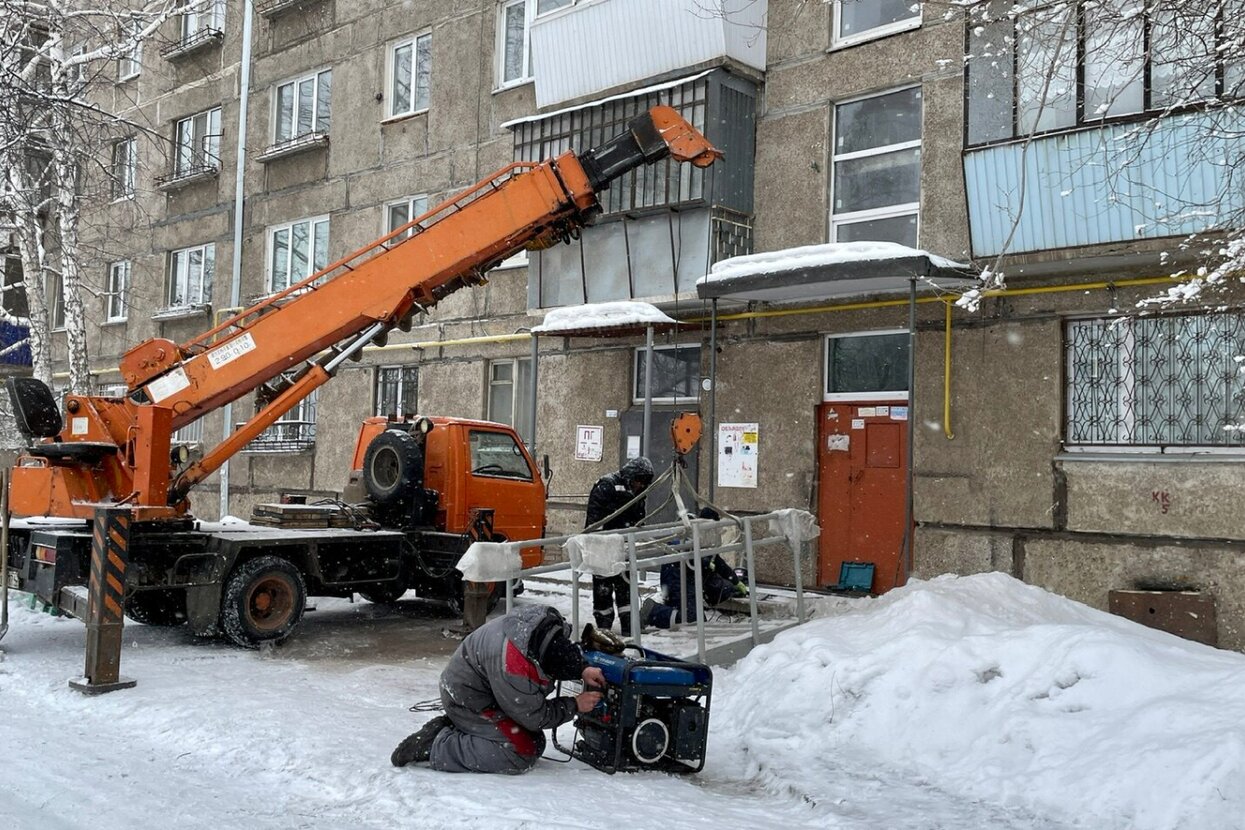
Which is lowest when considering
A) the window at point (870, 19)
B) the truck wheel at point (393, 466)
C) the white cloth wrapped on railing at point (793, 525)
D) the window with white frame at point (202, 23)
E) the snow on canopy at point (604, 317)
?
the white cloth wrapped on railing at point (793, 525)

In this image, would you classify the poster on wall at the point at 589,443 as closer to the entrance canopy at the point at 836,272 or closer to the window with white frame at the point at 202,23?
the entrance canopy at the point at 836,272

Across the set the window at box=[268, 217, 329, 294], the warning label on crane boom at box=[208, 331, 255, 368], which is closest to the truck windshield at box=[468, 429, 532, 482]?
the warning label on crane boom at box=[208, 331, 255, 368]

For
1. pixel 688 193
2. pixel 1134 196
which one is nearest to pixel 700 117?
pixel 688 193

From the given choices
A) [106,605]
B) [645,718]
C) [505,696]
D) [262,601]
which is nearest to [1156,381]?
[645,718]

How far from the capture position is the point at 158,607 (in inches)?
402

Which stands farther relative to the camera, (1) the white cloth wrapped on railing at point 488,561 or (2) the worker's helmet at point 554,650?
(1) the white cloth wrapped on railing at point 488,561

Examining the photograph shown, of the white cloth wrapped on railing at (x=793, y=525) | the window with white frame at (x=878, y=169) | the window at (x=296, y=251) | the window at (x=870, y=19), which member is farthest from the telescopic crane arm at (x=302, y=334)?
the window at (x=296, y=251)

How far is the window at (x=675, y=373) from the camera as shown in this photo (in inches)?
573

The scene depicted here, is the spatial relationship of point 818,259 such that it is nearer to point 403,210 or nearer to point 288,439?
point 403,210

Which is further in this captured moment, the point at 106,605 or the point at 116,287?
the point at 116,287

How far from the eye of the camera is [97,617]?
779cm

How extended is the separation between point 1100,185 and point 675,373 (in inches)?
248

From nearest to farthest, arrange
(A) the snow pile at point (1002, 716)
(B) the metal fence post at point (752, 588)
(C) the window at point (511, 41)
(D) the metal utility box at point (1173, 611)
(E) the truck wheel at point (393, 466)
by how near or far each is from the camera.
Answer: (A) the snow pile at point (1002, 716)
(B) the metal fence post at point (752, 588)
(D) the metal utility box at point (1173, 611)
(E) the truck wheel at point (393, 466)
(C) the window at point (511, 41)

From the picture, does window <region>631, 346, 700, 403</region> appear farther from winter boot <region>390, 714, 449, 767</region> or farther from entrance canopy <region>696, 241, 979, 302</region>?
winter boot <region>390, 714, 449, 767</region>
